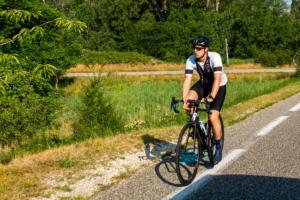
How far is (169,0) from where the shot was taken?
78.2m

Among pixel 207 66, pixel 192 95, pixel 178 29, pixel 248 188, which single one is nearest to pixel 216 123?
pixel 192 95

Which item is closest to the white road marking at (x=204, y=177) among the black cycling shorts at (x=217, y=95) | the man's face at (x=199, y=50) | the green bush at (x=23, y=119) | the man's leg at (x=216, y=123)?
the man's leg at (x=216, y=123)

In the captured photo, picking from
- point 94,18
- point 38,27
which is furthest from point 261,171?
point 94,18

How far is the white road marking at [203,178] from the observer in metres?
5.79

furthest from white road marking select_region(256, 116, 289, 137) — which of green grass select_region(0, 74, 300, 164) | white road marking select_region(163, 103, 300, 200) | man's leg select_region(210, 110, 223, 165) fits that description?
man's leg select_region(210, 110, 223, 165)

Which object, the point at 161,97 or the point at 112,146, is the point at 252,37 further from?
the point at 112,146

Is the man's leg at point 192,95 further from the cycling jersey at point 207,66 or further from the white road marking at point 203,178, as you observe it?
the white road marking at point 203,178

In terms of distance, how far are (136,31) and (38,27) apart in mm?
65109

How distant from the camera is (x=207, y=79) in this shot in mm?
7129

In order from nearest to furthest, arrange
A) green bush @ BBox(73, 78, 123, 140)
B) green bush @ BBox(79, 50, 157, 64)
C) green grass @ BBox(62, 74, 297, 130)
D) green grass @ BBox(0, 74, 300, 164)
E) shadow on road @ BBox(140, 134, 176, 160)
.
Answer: shadow on road @ BBox(140, 134, 176, 160), green grass @ BBox(0, 74, 300, 164), green bush @ BBox(73, 78, 123, 140), green grass @ BBox(62, 74, 297, 130), green bush @ BBox(79, 50, 157, 64)

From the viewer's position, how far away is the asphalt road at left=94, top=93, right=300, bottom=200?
5824 millimetres

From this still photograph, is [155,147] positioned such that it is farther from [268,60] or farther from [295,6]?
[295,6]

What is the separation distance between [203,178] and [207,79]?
151 centimetres

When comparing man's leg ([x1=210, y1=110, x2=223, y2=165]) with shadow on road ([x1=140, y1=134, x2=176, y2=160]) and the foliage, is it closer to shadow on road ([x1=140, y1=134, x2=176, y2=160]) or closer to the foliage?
shadow on road ([x1=140, y1=134, x2=176, y2=160])
